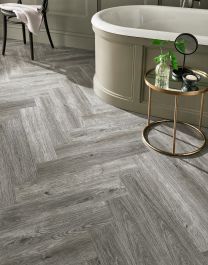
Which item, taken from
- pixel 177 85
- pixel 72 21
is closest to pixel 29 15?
pixel 72 21

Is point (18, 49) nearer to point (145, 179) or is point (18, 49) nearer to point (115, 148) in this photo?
point (115, 148)

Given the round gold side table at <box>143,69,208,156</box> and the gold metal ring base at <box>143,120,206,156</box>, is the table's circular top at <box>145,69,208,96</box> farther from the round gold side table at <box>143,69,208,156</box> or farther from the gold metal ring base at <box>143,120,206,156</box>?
the gold metal ring base at <box>143,120,206,156</box>

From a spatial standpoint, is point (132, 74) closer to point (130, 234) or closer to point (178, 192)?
point (178, 192)

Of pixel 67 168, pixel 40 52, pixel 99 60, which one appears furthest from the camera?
pixel 40 52

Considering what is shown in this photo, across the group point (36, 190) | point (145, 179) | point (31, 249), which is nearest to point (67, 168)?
point (36, 190)

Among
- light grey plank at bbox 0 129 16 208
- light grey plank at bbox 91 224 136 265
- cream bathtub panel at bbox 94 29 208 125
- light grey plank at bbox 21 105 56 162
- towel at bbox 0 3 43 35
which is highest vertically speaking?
towel at bbox 0 3 43 35

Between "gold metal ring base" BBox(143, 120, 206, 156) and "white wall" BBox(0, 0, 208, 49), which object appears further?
"white wall" BBox(0, 0, 208, 49)

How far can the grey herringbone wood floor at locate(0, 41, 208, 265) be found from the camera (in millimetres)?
1785

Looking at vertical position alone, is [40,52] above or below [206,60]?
below

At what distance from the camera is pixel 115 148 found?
2584 mm

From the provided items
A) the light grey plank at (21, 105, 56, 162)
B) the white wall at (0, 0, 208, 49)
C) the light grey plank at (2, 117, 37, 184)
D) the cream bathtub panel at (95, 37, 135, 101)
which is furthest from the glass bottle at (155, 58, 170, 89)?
the white wall at (0, 0, 208, 49)

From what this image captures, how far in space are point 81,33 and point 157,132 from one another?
2205 mm

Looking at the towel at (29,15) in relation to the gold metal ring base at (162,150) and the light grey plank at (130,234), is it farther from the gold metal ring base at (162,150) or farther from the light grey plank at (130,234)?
the light grey plank at (130,234)

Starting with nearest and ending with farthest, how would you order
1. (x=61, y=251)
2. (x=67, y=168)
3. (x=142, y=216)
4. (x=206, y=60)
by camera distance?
(x=61, y=251) → (x=142, y=216) → (x=67, y=168) → (x=206, y=60)
